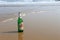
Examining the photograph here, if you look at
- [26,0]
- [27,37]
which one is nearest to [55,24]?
[27,37]

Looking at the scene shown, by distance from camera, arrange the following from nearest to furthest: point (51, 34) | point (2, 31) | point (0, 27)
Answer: point (51, 34)
point (2, 31)
point (0, 27)

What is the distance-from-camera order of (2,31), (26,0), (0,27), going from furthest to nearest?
(26,0), (0,27), (2,31)

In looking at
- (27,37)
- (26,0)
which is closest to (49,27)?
(27,37)

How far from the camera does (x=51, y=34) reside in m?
1.65

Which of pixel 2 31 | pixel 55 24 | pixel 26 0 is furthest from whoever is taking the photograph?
pixel 26 0

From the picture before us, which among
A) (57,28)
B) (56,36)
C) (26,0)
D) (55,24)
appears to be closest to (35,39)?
(56,36)

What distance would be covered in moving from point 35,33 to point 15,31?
20cm

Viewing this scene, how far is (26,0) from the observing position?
540 centimetres

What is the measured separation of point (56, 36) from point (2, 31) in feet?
1.75

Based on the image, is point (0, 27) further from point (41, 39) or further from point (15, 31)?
point (41, 39)

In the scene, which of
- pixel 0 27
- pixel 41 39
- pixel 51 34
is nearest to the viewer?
pixel 41 39

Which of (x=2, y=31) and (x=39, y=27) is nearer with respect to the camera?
(x=2, y=31)

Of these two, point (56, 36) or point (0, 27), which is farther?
point (0, 27)

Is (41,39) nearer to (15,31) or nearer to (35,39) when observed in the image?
(35,39)
